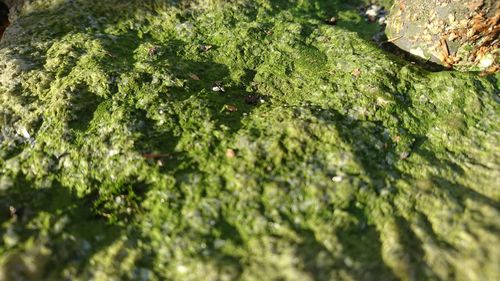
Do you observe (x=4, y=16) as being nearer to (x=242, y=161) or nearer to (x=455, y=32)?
(x=242, y=161)

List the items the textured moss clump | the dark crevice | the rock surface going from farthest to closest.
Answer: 1. the dark crevice
2. the rock surface
3. the textured moss clump

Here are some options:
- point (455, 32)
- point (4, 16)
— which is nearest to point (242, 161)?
point (455, 32)

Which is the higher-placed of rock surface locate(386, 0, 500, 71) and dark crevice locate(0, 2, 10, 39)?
rock surface locate(386, 0, 500, 71)

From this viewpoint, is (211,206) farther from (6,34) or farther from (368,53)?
(6,34)

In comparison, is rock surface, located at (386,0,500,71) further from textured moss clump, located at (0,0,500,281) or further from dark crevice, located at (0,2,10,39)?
dark crevice, located at (0,2,10,39)

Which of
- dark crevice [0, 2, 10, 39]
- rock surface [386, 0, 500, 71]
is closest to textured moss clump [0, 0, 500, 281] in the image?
rock surface [386, 0, 500, 71]

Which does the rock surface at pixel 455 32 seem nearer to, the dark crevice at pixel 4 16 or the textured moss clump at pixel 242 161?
the textured moss clump at pixel 242 161

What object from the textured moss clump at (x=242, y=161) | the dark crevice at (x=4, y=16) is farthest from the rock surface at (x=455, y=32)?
the dark crevice at (x=4, y=16)
